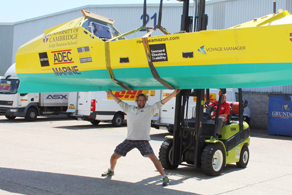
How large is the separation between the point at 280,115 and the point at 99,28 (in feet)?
35.2

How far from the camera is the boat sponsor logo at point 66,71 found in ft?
23.5

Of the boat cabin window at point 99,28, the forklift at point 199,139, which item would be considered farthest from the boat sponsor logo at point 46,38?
the forklift at point 199,139

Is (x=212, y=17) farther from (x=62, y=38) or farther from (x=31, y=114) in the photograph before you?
(x=62, y=38)

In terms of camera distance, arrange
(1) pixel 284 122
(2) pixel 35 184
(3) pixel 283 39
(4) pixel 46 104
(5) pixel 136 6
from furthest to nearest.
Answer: (5) pixel 136 6 < (4) pixel 46 104 < (1) pixel 284 122 < (2) pixel 35 184 < (3) pixel 283 39

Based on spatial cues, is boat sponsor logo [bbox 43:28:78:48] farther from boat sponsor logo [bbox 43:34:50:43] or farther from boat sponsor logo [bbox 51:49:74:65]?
boat sponsor logo [bbox 51:49:74:65]

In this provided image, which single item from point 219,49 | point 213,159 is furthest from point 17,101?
point 219,49

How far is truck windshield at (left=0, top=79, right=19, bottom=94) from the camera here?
60.3 feet

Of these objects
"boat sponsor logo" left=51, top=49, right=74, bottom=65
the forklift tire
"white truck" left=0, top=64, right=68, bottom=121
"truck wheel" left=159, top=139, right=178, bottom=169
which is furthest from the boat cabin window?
"white truck" left=0, top=64, right=68, bottom=121

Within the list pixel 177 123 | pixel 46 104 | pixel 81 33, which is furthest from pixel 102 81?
pixel 46 104

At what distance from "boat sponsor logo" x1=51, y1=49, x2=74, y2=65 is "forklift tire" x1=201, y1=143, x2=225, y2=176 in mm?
3330

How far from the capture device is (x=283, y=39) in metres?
5.15

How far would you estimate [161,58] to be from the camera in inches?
240

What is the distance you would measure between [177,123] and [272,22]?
2.83 metres

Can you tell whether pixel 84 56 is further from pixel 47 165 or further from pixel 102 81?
pixel 47 165
